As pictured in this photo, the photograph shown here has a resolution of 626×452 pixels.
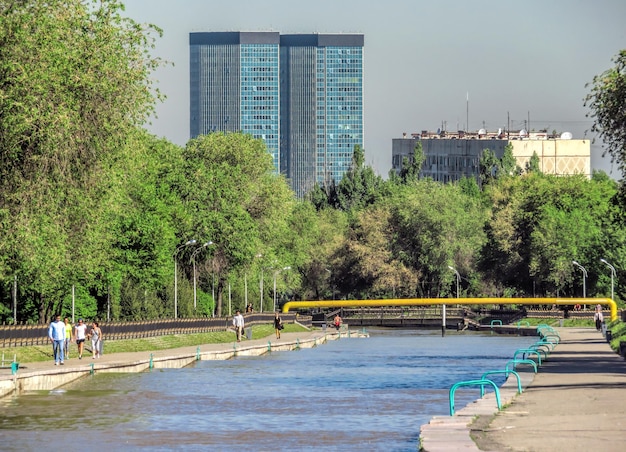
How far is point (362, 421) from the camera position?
31719 millimetres

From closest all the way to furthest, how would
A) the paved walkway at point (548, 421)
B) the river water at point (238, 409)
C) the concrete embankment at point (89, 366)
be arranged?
the paved walkway at point (548, 421) → the river water at point (238, 409) → the concrete embankment at point (89, 366)

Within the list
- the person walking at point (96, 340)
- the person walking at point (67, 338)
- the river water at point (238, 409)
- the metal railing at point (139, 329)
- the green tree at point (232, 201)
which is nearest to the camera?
the river water at point (238, 409)

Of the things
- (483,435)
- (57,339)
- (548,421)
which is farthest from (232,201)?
(483,435)

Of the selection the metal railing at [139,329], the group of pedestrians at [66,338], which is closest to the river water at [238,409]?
the group of pedestrians at [66,338]

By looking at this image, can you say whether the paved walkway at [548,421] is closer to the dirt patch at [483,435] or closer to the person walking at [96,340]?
the dirt patch at [483,435]

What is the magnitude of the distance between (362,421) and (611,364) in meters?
18.7

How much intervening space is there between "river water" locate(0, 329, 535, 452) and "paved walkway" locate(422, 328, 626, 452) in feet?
5.68

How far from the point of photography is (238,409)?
35344mm

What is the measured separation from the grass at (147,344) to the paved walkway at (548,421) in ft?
65.9

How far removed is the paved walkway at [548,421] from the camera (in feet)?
74.0

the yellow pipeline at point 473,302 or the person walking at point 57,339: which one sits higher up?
the person walking at point 57,339

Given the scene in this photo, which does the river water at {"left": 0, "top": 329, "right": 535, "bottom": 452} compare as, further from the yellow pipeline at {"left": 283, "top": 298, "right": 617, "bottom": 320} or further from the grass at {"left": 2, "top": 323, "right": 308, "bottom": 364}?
the yellow pipeline at {"left": 283, "top": 298, "right": 617, "bottom": 320}

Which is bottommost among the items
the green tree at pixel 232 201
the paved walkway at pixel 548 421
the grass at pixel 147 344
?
the grass at pixel 147 344

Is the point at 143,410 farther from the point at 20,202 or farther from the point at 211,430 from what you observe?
the point at 20,202
